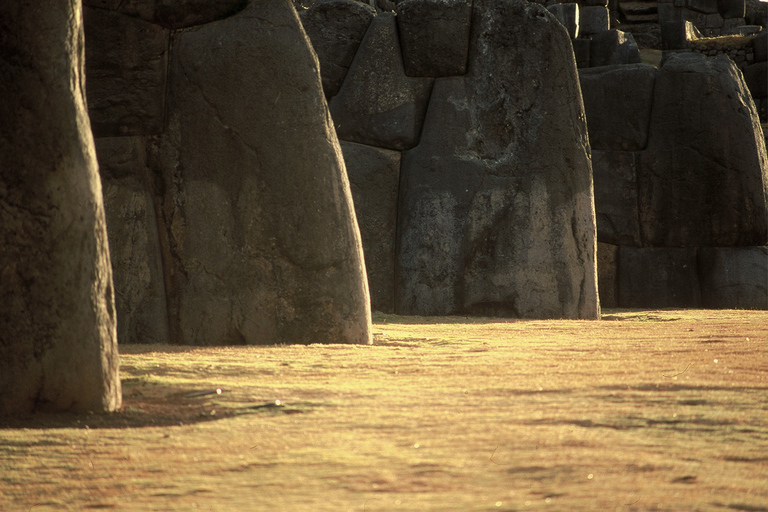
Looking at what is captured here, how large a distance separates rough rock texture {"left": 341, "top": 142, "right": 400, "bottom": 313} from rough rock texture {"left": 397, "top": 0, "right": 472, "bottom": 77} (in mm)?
795

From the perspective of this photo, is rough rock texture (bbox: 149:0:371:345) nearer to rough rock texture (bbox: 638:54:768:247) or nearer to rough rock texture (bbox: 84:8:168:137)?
rough rock texture (bbox: 84:8:168:137)

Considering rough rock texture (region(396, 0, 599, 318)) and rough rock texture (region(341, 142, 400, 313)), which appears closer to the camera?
rough rock texture (region(396, 0, 599, 318))

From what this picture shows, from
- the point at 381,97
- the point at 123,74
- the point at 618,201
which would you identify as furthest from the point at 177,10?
the point at 618,201

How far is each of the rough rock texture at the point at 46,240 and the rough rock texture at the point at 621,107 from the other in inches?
297

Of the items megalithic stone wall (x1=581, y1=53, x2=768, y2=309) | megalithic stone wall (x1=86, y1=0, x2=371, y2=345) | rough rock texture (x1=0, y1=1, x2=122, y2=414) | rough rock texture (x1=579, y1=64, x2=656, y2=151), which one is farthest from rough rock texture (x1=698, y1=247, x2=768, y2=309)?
rough rock texture (x1=0, y1=1, x2=122, y2=414)

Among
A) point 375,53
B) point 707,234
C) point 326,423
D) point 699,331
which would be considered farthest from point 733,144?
point 326,423

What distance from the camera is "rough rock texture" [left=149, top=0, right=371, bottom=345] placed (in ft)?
14.5

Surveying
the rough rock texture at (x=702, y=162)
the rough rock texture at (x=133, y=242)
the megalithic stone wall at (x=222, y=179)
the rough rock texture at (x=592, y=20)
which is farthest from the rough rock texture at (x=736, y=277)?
the rough rock texture at (x=592, y=20)

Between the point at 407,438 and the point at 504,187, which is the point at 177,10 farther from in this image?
the point at 407,438

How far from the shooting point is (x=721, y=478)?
1.83 m

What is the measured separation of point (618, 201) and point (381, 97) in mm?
3257

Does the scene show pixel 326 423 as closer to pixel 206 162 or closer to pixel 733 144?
pixel 206 162

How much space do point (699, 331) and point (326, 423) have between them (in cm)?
342

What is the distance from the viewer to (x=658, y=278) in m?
9.34
